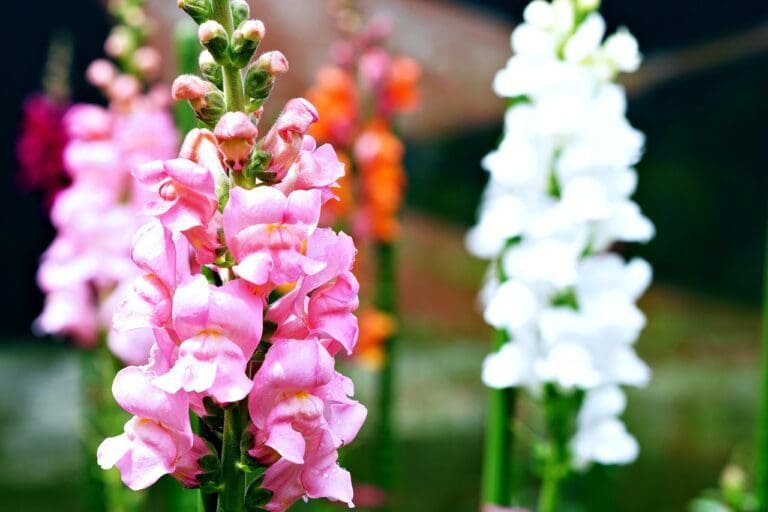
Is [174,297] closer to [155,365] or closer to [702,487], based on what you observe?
[155,365]

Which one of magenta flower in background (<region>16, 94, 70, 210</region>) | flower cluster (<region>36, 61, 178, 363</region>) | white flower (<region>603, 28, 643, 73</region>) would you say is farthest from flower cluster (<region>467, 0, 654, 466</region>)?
magenta flower in background (<region>16, 94, 70, 210</region>)

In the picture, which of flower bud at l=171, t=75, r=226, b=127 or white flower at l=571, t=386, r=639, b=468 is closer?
flower bud at l=171, t=75, r=226, b=127

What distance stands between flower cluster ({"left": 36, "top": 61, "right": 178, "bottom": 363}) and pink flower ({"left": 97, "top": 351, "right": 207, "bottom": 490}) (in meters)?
0.58

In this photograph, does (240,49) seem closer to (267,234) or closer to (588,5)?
(267,234)

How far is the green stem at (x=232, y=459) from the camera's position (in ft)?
1.28

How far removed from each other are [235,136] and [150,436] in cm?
12

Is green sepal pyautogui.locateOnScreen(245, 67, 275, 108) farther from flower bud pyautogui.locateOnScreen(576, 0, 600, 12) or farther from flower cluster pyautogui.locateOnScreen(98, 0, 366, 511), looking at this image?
flower bud pyautogui.locateOnScreen(576, 0, 600, 12)

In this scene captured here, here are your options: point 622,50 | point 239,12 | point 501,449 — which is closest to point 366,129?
point 622,50

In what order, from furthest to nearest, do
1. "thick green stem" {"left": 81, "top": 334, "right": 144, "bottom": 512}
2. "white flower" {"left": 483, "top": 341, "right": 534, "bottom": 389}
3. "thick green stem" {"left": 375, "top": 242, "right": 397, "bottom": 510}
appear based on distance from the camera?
"thick green stem" {"left": 375, "top": 242, "right": 397, "bottom": 510} → "thick green stem" {"left": 81, "top": 334, "right": 144, "bottom": 512} → "white flower" {"left": 483, "top": 341, "right": 534, "bottom": 389}

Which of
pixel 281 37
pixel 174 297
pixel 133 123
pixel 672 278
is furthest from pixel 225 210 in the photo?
pixel 672 278

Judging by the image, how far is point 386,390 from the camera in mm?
1135

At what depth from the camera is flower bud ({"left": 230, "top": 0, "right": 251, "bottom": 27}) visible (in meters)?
0.40

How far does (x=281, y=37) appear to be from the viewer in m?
1.95

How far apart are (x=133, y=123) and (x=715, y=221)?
1382mm
